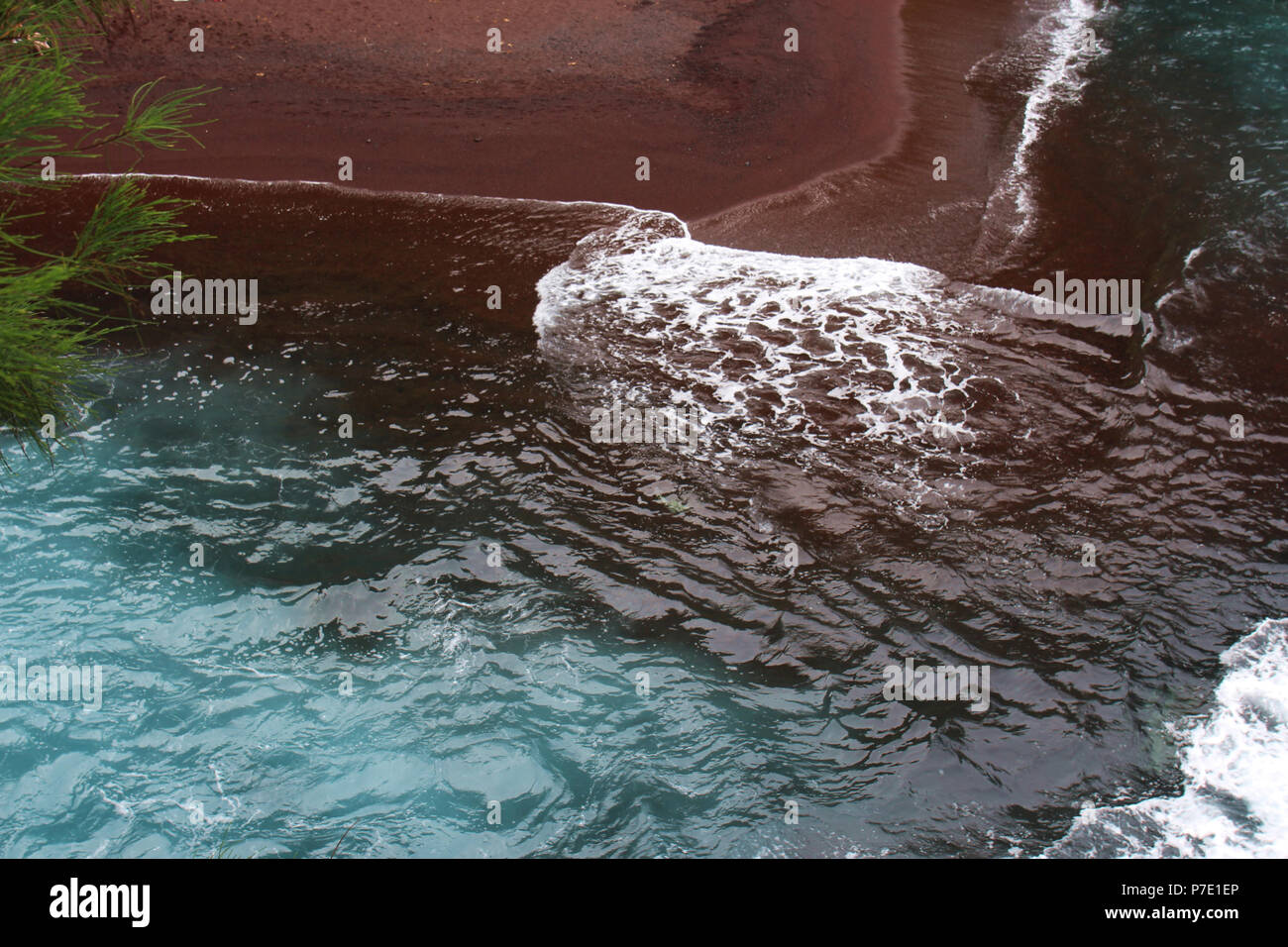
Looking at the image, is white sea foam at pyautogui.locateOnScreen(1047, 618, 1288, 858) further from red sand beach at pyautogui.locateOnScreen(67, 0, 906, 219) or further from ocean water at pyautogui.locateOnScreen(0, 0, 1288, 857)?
red sand beach at pyautogui.locateOnScreen(67, 0, 906, 219)


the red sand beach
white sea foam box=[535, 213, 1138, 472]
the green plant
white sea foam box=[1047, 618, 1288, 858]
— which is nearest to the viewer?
the green plant

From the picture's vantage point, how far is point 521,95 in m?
11.9

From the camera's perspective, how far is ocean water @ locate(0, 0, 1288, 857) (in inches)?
204

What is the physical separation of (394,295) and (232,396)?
191 centimetres

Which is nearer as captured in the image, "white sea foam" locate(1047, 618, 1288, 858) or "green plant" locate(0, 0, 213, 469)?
"green plant" locate(0, 0, 213, 469)

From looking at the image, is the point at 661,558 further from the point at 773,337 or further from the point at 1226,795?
the point at 1226,795

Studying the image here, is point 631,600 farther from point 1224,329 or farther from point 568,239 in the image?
point 1224,329

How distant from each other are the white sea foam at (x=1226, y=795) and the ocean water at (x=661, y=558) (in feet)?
0.08

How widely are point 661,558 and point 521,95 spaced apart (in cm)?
790

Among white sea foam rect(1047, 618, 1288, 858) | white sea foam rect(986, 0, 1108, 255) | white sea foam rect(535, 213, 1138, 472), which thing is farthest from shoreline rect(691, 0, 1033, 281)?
white sea foam rect(1047, 618, 1288, 858)

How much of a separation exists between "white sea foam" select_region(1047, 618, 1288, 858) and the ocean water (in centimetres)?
2

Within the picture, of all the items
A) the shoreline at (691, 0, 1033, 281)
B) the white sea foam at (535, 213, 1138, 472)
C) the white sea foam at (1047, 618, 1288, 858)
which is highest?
the shoreline at (691, 0, 1033, 281)

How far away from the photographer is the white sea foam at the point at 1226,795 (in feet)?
15.8
